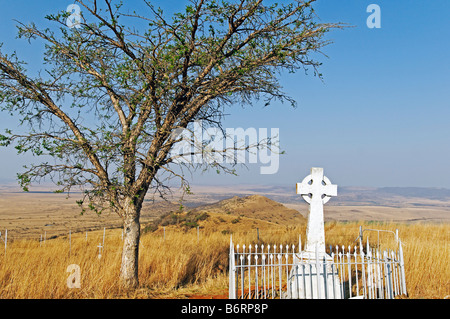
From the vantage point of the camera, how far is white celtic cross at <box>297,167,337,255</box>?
762 cm

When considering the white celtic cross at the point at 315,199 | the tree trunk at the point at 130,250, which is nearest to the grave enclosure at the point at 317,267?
the white celtic cross at the point at 315,199

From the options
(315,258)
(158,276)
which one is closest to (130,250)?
(158,276)

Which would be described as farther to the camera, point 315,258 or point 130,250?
point 130,250

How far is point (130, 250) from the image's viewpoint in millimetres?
8742

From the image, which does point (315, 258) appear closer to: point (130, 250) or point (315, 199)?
point (315, 199)

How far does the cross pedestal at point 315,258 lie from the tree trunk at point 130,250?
3.90 meters

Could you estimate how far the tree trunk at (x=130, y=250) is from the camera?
8727 millimetres

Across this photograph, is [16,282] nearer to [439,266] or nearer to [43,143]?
[43,143]

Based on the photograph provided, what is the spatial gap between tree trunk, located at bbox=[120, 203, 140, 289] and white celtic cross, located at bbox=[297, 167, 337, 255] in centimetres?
413

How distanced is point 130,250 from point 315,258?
448 centimetres

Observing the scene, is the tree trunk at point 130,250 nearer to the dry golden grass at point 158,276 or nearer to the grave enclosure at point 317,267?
the dry golden grass at point 158,276

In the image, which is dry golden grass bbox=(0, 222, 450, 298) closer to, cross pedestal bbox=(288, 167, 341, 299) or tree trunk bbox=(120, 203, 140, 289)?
tree trunk bbox=(120, 203, 140, 289)
